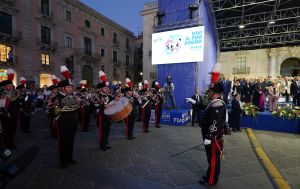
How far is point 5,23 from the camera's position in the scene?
19547 mm

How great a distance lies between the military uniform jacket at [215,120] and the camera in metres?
3.68

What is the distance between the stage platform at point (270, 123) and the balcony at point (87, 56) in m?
24.9

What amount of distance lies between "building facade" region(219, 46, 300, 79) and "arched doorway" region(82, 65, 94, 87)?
20.4 meters

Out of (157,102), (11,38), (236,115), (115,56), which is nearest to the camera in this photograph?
(236,115)

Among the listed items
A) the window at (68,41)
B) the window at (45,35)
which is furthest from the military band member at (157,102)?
the window at (68,41)

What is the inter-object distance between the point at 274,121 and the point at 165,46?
6.78 m

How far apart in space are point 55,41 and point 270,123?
24.6m

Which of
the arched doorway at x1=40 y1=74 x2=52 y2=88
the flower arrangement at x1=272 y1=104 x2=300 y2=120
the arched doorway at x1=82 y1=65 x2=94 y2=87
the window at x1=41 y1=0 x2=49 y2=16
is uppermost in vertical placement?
the window at x1=41 y1=0 x2=49 y2=16

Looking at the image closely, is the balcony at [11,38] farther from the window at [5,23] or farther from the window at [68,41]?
the window at [68,41]

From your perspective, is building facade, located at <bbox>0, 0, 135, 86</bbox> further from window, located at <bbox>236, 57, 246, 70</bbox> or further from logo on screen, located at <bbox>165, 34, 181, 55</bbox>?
window, located at <bbox>236, 57, 246, 70</bbox>

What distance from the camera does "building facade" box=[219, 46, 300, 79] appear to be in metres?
26.5

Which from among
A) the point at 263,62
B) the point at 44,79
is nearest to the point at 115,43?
the point at 44,79

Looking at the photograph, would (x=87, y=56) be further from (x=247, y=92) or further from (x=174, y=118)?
(x=174, y=118)

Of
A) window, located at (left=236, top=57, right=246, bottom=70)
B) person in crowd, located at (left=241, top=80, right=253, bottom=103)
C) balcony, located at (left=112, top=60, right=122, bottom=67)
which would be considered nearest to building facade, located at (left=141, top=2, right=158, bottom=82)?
balcony, located at (left=112, top=60, right=122, bottom=67)
